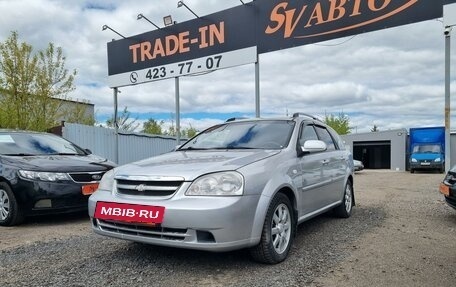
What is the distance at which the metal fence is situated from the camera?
531 inches

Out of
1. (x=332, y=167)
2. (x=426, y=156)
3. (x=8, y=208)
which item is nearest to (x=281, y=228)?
(x=332, y=167)

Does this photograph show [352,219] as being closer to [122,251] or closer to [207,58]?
[122,251]

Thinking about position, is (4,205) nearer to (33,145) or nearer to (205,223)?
(33,145)

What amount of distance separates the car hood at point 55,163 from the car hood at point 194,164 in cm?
213

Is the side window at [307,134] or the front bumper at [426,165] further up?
the side window at [307,134]

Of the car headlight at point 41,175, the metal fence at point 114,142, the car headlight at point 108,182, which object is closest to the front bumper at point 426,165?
the metal fence at point 114,142

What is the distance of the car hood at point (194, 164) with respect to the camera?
358 centimetres

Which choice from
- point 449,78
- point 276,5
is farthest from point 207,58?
point 449,78

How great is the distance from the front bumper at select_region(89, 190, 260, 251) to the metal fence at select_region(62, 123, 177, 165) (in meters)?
10.4

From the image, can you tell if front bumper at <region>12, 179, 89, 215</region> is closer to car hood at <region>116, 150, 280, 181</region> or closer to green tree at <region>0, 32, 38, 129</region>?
car hood at <region>116, 150, 280, 181</region>

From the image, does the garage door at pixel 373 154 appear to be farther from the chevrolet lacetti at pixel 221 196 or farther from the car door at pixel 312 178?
the chevrolet lacetti at pixel 221 196

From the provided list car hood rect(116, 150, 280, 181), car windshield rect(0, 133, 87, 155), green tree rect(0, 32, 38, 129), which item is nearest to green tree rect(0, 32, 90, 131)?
green tree rect(0, 32, 38, 129)

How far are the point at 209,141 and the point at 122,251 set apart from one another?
1.66 metres

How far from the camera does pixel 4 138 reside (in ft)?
21.5
